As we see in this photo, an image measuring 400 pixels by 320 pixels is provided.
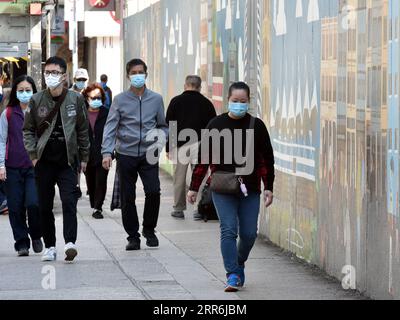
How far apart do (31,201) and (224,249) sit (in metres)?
3.16

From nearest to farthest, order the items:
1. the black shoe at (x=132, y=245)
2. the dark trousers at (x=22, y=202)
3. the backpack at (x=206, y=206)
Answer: the dark trousers at (x=22, y=202), the black shoe at (x=132, y=245), the backpack at (x=206, y=206)

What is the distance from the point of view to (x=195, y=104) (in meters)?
16.5

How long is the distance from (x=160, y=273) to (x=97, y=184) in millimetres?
5910

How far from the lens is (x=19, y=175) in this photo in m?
13.1

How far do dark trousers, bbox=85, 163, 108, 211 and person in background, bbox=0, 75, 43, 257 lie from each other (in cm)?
404

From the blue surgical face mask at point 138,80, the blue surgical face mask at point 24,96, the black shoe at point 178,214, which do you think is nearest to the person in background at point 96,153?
the black shoe at point 178,214

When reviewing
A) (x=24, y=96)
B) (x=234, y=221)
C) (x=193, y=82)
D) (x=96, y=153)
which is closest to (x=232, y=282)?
(x=234, y=221)

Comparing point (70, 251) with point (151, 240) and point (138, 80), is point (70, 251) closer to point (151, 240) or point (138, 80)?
point (151, 240)

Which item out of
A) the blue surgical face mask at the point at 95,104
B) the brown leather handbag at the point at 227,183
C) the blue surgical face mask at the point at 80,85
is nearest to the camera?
the brown leather handbag at the point at 227,183

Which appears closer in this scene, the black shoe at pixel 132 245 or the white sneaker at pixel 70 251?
the white sneaker at pixel 70 251

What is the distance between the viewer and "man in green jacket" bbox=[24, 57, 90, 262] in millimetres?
12375

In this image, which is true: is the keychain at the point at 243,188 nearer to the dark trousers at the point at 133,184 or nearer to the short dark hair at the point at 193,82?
the dark trousers at the point at 133,184

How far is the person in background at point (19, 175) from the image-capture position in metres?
13.1

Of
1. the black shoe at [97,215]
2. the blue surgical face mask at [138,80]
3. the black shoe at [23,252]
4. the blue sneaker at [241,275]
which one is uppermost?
the blue surgical face mask at [138,80]
